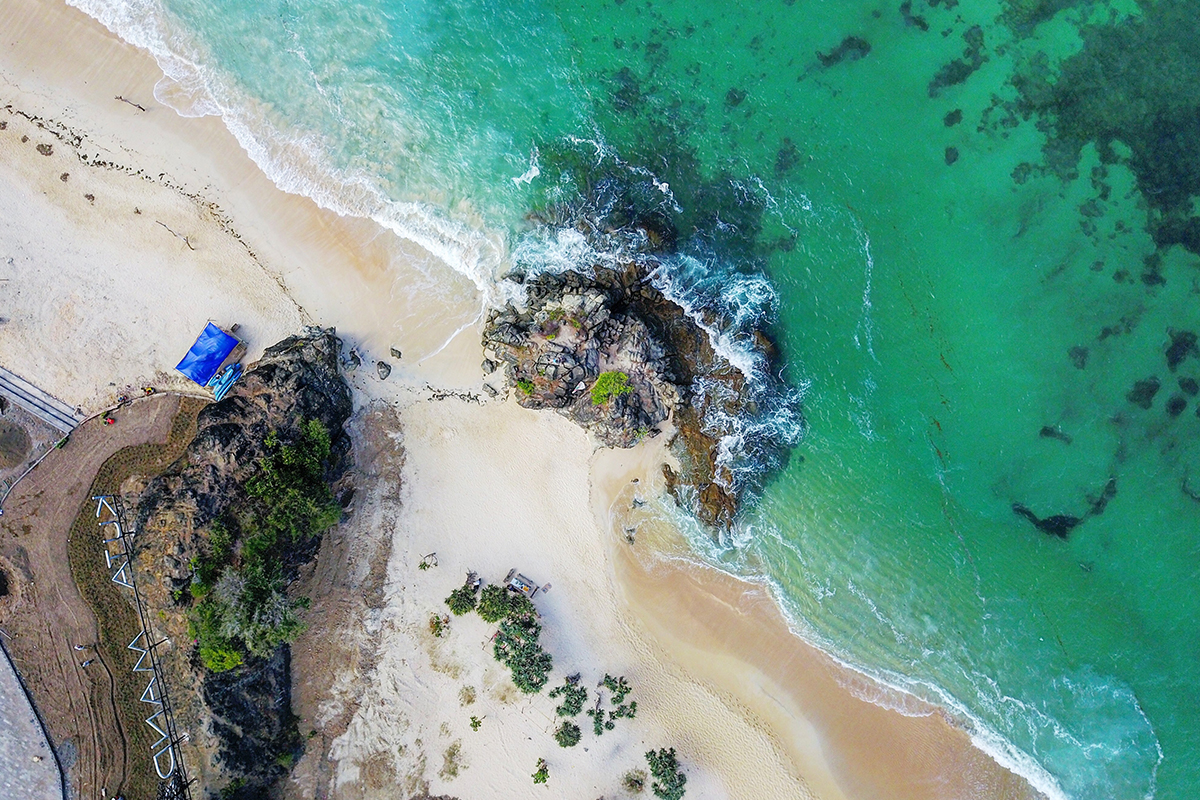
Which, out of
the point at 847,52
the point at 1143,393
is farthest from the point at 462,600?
the point at 1143,393

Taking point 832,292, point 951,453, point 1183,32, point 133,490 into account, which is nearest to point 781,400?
point 832,292

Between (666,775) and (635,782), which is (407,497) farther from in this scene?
(666,775)

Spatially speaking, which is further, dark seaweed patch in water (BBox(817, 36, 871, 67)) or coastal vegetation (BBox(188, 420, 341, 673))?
dark seaweed patch in water (BBox(817, 36, 871, 67))

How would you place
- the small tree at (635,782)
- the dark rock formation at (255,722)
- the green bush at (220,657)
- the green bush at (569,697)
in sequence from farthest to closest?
the small tree at (635,782)
the green bush at (569,697)
the dark rock formation at (255,722)
the green bush at (220,657)

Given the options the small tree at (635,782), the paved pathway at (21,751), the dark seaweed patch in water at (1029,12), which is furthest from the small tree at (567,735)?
the dark seaweed patch in water at (1029,12)

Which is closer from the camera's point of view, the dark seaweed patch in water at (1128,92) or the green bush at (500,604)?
the green bush at (500,604)

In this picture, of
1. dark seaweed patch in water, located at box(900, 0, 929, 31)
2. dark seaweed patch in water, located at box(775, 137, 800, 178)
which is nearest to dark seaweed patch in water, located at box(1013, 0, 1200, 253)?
dark seaweed patch in water, located at box(900, 0, 929, 31)

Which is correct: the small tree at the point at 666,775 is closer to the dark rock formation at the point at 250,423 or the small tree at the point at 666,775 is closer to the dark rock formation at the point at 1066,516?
the dark rock formation at the point at 250,423

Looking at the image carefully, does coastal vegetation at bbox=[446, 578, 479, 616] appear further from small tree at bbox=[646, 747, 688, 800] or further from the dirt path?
the dirt path

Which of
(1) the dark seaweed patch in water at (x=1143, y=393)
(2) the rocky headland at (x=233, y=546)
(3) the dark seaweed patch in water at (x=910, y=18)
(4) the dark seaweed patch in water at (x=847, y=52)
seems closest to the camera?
(2) the rocky headland at (x=233, y=546)
